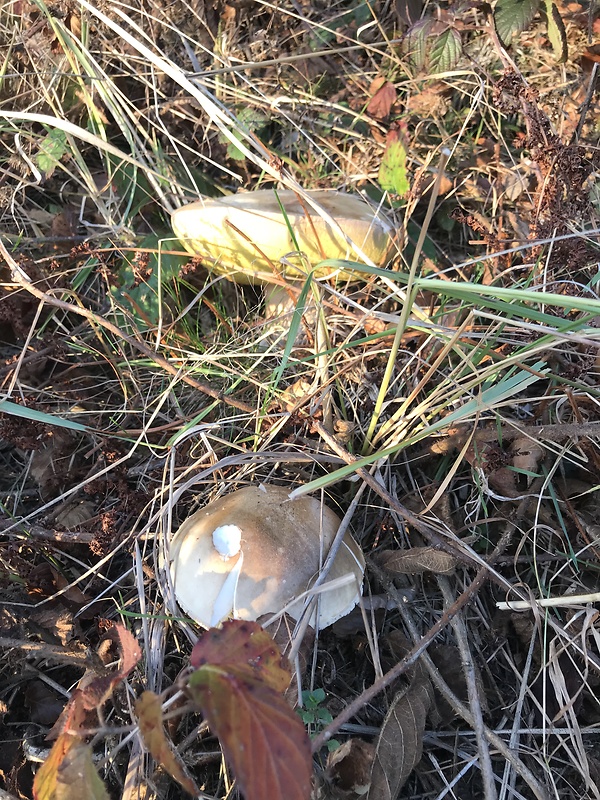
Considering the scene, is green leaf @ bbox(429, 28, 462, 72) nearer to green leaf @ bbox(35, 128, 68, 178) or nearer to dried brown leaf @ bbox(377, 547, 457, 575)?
green leaf @ bbox(35, 128, 68, 178)

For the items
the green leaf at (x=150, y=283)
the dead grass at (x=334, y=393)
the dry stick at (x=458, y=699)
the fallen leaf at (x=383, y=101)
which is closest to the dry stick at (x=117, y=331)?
the dead grass at (x=334, y=393)

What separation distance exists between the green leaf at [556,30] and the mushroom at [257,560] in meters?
1.79

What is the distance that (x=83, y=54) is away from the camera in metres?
2.17

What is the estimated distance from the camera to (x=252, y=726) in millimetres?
835

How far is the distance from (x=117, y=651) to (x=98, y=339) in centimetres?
108

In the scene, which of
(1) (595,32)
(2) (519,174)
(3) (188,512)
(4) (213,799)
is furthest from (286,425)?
(1) (595,32)

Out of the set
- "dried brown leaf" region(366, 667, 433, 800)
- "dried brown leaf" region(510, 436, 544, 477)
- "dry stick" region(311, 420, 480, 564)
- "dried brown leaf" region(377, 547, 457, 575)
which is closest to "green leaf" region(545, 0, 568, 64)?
"dried brown leaf" region(510, 436, 544, 477)

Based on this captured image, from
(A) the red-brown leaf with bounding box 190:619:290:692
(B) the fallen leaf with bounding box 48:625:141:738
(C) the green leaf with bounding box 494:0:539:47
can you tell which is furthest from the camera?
(C) the green leaf with bounding box 494:0:539:47

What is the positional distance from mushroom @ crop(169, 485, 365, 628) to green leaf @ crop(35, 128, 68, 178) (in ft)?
5.20

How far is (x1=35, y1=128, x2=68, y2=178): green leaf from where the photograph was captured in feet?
7.23

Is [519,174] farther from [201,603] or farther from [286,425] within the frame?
[201,603]

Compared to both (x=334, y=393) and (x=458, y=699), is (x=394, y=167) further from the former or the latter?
(x=458, y=699)

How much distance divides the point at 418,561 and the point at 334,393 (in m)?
0.65

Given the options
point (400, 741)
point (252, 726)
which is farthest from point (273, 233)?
point (400, 741)
